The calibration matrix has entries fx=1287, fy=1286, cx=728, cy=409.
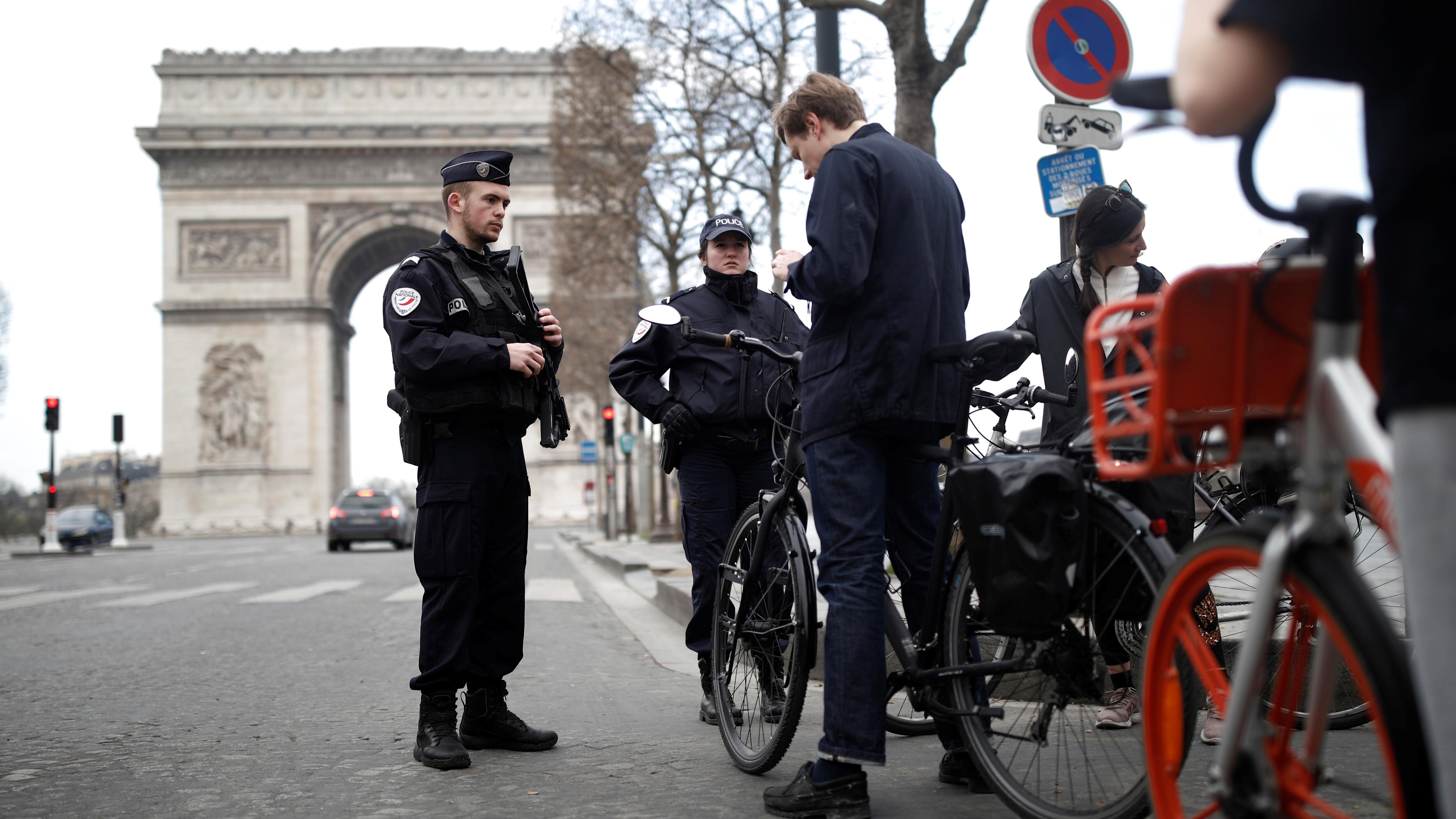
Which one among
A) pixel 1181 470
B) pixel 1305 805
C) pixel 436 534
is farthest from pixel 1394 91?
pixel 436 534

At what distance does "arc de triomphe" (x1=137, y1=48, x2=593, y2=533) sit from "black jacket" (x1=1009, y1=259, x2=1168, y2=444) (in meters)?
42.2

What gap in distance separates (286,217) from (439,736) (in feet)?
158

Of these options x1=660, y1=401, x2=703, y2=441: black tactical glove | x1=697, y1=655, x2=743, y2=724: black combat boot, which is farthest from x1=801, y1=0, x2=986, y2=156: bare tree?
x1=697, y1=655, x2=743, y2=724: black combat boot

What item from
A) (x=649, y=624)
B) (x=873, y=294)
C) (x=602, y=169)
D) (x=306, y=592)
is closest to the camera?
(x=873, y=294)

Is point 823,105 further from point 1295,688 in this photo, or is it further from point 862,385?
point 1295,688

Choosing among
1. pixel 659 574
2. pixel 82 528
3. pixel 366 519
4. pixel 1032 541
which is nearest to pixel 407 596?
pixel 659 574

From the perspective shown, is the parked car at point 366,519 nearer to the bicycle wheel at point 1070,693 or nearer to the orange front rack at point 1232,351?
the bicycle wheel at point 1070,693

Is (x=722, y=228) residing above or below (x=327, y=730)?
above

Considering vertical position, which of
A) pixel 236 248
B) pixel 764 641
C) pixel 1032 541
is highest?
pixel 236 248

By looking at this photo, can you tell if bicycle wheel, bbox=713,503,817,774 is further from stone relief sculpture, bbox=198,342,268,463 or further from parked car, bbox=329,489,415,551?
stone relief sculpture, bbox=198,342,268,463

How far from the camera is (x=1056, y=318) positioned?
4.30 meters

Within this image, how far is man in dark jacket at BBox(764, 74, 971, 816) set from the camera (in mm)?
3021

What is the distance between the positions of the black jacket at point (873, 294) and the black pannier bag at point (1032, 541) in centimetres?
51

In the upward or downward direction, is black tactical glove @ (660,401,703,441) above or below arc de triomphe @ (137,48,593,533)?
below
